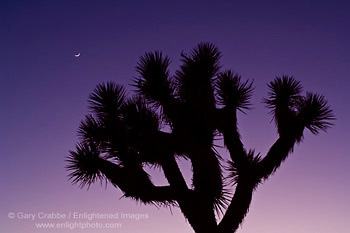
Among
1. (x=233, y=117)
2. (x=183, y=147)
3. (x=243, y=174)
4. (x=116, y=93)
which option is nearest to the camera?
(x=243, y=174)

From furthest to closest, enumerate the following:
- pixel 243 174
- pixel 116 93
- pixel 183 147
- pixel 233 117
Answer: pixel 116 93, pixel 233 117, pixel 183 147, pixel 243 174

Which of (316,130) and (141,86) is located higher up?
(141,86)

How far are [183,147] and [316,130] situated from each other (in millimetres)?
3111

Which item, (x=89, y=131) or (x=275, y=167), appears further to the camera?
(x=89, y=131)

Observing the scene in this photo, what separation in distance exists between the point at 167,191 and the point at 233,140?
5.78 feet

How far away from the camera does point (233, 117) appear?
7.97 metres

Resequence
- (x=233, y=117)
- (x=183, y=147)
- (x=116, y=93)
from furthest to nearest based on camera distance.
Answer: (x=116, y=93) → (x=233, y=117) → (x=183, y=147)

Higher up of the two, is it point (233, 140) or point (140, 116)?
point (140, 116)

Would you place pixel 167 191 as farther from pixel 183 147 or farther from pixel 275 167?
pixel 275 167

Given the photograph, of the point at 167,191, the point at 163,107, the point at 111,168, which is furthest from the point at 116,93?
the point at 167,191

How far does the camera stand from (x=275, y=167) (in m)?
7.13

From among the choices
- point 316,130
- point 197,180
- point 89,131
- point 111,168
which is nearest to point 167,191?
point 197,180

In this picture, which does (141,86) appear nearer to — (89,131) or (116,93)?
(116,93)

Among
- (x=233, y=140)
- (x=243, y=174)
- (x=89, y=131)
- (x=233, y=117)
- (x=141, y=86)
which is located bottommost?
(x=243, y=174)
